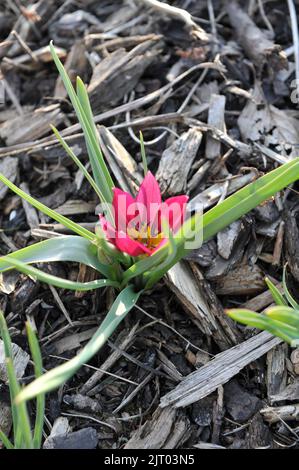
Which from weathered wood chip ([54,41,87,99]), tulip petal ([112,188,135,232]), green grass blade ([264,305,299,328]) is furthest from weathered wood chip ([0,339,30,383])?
weathered wood chip ([54,41,87,99])

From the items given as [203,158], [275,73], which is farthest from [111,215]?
[275,73]

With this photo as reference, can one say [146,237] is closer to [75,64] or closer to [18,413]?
[18,413]

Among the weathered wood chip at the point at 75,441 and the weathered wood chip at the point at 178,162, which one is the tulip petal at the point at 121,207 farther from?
the weathered wood chip at the point at 75,441

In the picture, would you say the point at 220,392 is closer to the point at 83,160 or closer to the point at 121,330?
the point at 121,330

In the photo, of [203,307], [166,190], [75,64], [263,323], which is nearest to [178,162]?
[166,190]

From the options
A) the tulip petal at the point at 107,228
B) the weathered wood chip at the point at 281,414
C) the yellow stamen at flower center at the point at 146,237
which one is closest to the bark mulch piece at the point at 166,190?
the weathered wood chip at the point at 281,414
